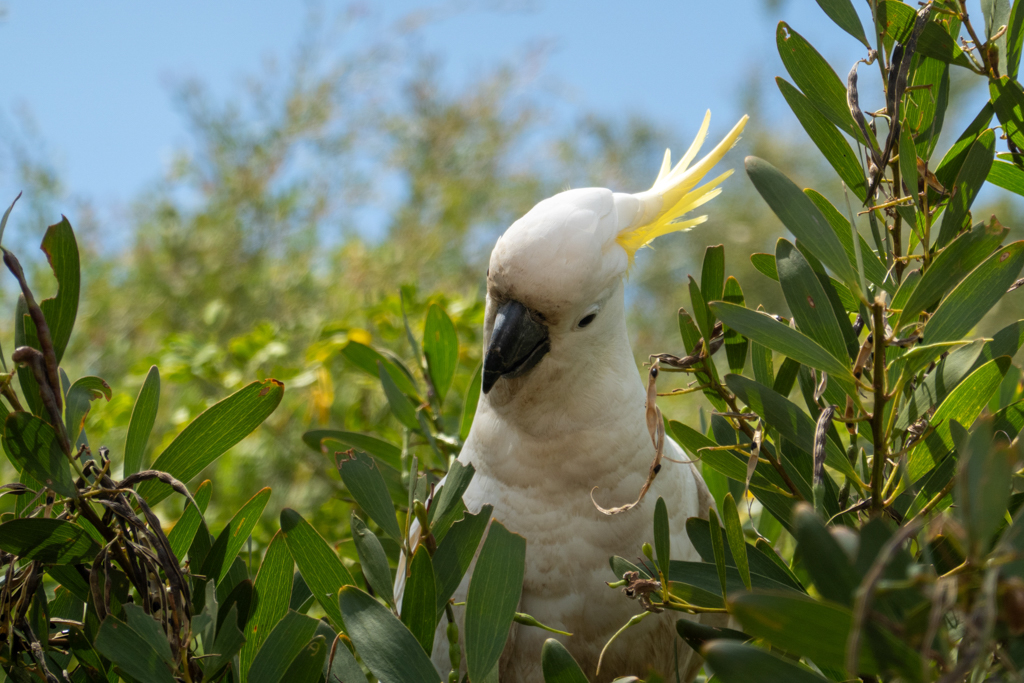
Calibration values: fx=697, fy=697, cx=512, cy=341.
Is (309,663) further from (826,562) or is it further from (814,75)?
(814,75)

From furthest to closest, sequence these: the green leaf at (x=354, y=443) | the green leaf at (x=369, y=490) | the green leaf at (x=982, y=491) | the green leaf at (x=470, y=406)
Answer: the green leaf at (x=470, y=406), the green leaf at (x=354, y=443), the green leaf at (x=369, y=490), the green leaf at (x=982, y=491)

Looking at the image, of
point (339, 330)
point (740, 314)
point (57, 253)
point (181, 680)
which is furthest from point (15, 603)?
point (339, 330)

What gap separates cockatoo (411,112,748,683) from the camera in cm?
89

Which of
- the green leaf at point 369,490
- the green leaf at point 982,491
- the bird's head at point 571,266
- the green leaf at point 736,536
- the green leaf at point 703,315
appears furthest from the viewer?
the bird's head at point 571,266

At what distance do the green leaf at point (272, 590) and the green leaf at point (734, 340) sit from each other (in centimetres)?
47

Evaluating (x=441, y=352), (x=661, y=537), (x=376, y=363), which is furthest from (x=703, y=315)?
(x=376, y=363)

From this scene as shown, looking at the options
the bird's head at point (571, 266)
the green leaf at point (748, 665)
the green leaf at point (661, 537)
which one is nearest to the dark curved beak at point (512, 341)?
the bird's head at point (571, 266)

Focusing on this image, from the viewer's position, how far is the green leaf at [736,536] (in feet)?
1.37

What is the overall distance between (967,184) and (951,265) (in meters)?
0.13

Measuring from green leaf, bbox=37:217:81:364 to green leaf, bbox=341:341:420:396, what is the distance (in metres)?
0.53

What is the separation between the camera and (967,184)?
0.55 meters

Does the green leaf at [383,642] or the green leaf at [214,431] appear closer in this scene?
the green leaf at [383,642]

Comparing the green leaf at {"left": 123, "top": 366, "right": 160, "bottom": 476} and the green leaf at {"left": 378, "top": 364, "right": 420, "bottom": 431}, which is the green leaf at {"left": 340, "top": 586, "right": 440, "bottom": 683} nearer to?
the green leaf at {"left": 123, "top": 366, "right": 160, "bottom": 476}

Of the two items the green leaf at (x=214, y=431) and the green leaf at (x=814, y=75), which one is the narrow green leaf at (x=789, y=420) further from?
the green leaf at (x=214, y=431)
